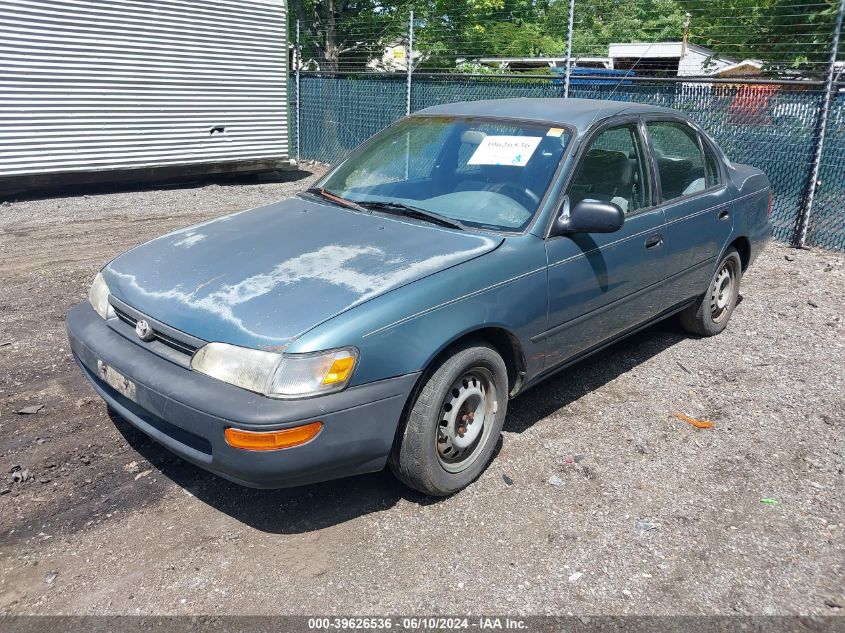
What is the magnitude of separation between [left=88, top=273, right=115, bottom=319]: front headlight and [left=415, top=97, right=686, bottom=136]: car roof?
89.7 inches

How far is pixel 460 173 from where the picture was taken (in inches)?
164

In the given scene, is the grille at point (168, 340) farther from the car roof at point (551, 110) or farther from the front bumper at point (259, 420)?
the car roof at point (551, 110)

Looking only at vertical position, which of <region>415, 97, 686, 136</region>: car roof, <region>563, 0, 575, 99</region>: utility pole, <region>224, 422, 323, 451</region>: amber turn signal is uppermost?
<region>563, 0, 575, 99</region>: utility pole

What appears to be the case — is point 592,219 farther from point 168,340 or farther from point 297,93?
point 297,93

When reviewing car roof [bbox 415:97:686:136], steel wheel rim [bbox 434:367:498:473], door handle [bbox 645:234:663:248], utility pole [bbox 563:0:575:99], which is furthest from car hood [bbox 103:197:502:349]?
utility pole [bbox 563:0:575:99]

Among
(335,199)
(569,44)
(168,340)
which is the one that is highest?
(569,44)

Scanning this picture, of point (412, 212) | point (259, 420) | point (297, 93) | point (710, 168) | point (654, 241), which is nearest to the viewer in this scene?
point (259, 420)

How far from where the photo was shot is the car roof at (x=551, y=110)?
14.0 ft

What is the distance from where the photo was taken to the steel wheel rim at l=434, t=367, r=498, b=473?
342 centimetres

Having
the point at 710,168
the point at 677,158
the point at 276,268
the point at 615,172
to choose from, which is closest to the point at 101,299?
the point at 276,268

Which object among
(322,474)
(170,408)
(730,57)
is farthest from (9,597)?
(730,57)

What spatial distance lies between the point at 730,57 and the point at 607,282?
9942 millimetres

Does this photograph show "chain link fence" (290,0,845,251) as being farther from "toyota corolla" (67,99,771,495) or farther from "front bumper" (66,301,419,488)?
"front bumper" (66,301,419,488)

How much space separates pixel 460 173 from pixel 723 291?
2.75 metres
